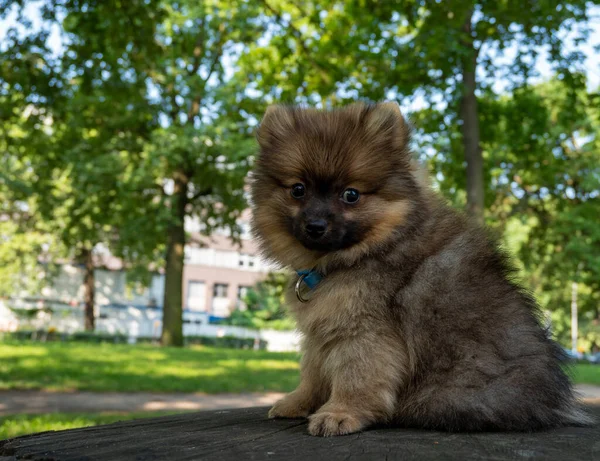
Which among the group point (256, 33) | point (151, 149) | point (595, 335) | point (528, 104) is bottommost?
point (595, 335)

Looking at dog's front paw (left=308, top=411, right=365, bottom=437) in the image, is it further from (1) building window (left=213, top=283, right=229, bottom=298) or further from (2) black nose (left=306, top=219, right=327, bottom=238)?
(1) building window (left=213, top=283, right=229, bottom=298)

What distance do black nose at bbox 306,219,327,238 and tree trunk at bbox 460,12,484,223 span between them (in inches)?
357

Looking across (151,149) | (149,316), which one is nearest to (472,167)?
(151,149)

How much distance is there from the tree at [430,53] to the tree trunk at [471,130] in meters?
0.02

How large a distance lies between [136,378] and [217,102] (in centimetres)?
1728

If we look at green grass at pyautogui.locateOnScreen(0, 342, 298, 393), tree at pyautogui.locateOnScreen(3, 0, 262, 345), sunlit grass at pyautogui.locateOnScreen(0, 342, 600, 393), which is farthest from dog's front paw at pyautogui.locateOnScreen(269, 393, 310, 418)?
tree at pyautogui.locateOnScreen(3, 0, 262, 345)

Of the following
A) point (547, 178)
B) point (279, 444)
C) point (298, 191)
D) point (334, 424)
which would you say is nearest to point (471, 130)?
point (547, 178)

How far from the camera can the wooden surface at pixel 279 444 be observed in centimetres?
283

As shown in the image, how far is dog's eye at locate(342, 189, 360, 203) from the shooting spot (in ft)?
13.3

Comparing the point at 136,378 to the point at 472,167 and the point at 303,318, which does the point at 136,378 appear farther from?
the point at 303,318

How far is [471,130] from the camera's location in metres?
13.6

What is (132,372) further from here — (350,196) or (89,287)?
(89,287)

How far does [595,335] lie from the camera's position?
67812mm

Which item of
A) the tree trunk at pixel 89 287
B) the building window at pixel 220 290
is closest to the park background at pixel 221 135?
the tree trunk at pixel 89 287
